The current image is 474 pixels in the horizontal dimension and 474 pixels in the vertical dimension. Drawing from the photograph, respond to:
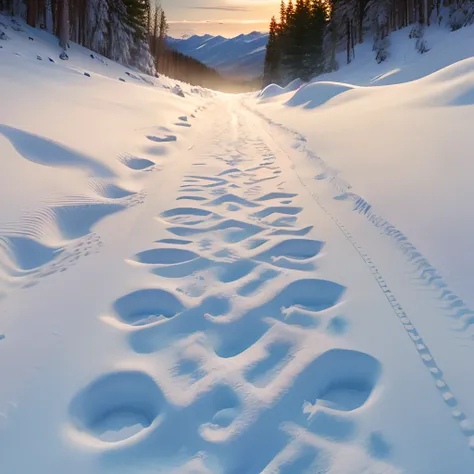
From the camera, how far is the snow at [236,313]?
180cm

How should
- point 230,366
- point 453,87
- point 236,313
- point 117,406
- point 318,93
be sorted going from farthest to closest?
point 318,93 → point 453,87 → point 236,313 → point 230,366 → point 117,406

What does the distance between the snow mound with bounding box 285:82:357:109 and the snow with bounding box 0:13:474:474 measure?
30.1ft

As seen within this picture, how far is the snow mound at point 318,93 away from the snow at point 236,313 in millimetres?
9165

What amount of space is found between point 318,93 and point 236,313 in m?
15.2

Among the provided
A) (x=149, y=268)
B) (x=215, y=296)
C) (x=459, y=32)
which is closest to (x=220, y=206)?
(x=149, y=268)

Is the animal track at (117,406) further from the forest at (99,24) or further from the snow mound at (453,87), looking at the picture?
the forest at (99,24)

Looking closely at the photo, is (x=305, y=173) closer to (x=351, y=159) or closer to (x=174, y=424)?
(x=351, y=159)

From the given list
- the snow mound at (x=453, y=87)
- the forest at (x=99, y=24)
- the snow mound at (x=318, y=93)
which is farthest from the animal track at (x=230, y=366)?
the forest at (x=99, y=24)

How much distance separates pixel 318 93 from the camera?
16.4 meters

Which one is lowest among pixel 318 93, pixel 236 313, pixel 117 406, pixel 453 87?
pixel 117 406

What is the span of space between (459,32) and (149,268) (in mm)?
26870

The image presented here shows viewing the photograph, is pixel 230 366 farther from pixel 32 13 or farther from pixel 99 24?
pixel 99 24

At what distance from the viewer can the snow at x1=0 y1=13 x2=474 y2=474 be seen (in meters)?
1.80

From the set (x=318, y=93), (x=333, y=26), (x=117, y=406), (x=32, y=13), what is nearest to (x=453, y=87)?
(x=117, y=406)
